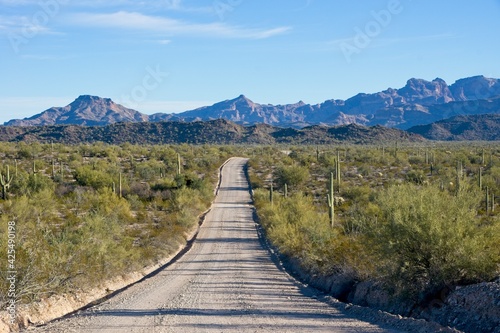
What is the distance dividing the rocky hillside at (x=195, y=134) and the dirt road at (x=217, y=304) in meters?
124

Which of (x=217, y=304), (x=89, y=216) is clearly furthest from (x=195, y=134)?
(x=217, y=304)

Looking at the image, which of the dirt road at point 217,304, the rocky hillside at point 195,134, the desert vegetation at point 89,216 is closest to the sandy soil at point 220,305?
the dirt road at point 217,304

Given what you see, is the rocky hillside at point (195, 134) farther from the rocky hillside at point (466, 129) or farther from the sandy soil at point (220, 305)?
the sandy soil at point (220, 305)

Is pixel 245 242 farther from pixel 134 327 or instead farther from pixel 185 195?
pixel 134 327

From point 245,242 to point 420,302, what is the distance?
60.0 ft

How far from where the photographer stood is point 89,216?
27188mm

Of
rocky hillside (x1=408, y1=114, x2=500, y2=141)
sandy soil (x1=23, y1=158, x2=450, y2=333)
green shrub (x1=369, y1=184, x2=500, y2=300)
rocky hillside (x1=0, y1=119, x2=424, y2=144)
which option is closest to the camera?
green shrub (x1=369, y1=184, x2=500, y2=300)

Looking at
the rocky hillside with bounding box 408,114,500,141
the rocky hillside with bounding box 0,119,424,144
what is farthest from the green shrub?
the rocky hillside with bounding box 408,114,500,141

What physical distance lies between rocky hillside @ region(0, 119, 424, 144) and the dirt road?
124 meters

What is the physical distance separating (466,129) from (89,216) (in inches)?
6976

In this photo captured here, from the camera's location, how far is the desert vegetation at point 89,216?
555 inches

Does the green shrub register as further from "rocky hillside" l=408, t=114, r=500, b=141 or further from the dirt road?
"rocky hillside" l=408, t=114, r=500, b=141

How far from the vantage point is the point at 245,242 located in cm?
2920

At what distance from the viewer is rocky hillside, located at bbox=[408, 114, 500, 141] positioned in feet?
575
